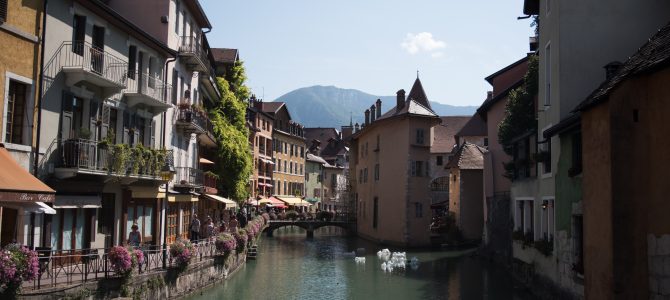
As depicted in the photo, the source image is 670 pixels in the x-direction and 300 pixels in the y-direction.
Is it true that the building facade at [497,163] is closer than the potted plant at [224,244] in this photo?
No

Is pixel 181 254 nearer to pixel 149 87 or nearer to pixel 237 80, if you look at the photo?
pixel 149 87

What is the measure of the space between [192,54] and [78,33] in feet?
35.9

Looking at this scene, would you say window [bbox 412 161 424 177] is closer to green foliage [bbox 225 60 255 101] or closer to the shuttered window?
green foliage [bbox 225 60 255 101]

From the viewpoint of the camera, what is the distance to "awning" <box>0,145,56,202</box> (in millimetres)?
14586

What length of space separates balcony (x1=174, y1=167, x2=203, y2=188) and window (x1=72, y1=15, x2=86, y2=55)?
11.4m

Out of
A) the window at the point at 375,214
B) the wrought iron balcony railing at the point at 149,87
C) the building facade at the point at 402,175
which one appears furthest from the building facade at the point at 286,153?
the wrought iron balcony railing at the point at 149,87

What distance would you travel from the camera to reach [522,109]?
33.5m

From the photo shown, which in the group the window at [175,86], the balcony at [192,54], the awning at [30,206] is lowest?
the awning at [30,206]

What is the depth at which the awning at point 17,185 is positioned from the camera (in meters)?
14.6

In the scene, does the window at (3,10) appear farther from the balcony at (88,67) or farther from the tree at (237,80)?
the tree at (237,80)

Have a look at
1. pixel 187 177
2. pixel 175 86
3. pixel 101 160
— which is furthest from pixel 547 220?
pixel 175 86

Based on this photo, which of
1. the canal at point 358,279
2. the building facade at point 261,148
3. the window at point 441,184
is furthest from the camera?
the window at point 441,184

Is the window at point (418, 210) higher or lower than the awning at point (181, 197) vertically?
lower

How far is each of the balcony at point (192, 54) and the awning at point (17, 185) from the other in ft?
51.1
